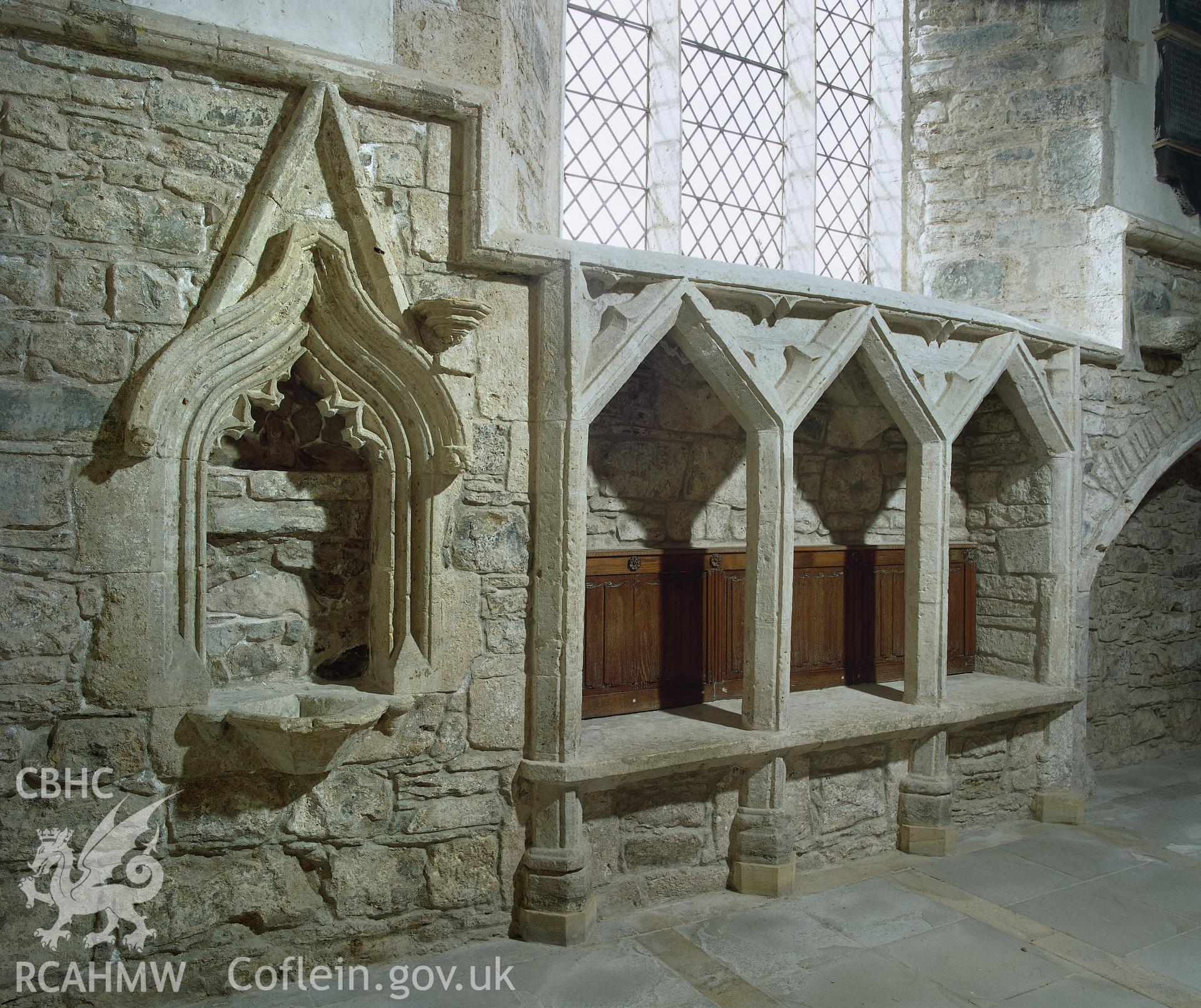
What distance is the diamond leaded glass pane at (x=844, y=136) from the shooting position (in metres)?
4.95

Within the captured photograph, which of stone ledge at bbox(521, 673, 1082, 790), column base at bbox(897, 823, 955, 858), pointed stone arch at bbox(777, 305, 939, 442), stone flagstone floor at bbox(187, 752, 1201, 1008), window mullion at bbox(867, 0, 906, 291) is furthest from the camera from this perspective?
window mullion at bbox(867, 0, 906, 291)

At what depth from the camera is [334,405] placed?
2.90 m

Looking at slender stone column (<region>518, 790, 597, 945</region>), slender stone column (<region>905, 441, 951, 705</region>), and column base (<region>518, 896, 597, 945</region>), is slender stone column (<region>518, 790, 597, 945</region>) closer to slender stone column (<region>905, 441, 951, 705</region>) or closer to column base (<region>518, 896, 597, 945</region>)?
column base (<region>518, 896, 597, 945</region>)

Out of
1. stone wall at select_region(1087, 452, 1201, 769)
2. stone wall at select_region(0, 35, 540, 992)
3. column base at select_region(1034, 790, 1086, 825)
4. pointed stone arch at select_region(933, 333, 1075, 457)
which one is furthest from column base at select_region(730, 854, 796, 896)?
stone wall at select_region(1087, 452, 1201, 769)

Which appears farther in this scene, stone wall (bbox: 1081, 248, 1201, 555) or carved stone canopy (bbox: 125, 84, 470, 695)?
stone wall (bbox: 1081, 248, 1201, 555)

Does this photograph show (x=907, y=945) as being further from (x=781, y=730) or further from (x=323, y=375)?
(x=323, y=375)

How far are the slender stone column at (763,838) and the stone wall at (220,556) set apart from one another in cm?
99

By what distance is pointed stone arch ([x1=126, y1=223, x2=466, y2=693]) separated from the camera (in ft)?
8.72

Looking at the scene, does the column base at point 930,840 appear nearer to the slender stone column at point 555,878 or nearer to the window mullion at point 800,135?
the slender stone column at point 555,878

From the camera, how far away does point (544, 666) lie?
10.3ft

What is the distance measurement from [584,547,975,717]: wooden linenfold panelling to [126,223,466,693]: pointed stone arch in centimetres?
99

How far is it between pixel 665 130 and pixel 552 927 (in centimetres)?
367

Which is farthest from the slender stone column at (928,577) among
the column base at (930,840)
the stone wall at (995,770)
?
the column base at (930,840)

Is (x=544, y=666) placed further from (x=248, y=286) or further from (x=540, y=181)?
(x=540, y=181)
